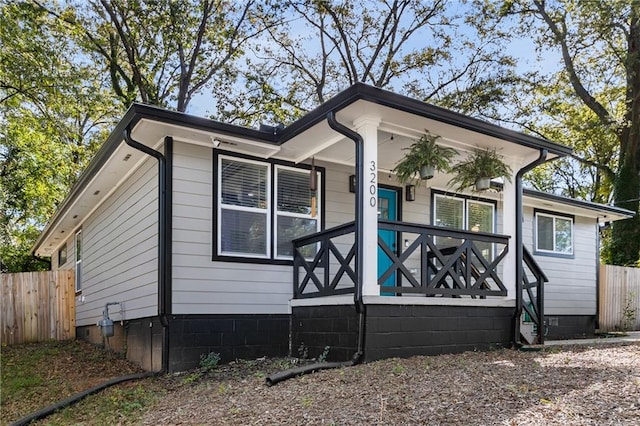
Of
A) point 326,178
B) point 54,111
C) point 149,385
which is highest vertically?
point 54,111

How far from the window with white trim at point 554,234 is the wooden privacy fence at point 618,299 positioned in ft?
5.04

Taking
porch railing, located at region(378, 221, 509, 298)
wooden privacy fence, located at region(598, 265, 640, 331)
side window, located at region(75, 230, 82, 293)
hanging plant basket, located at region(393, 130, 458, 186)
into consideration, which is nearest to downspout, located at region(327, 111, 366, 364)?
porch railing, located at region(378, 221, 509, 298)

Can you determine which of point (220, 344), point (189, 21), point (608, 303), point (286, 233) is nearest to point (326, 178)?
point (286, 233)

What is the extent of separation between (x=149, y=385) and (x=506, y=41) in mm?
16420

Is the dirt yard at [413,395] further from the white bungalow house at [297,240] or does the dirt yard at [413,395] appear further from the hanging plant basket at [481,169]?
the hanging plant basket at [481,169]

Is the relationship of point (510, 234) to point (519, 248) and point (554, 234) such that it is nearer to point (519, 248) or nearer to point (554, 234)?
point (519, 248)

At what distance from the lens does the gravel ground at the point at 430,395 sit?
3379mm

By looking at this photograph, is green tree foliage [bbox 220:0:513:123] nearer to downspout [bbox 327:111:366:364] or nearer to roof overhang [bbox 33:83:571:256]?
roof overhang [bbox 33:83:571:256]

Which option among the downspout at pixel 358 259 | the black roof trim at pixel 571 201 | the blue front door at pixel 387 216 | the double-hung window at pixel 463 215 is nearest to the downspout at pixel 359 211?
the downspout at pixel 358 259

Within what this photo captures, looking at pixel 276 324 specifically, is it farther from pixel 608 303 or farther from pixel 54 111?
pixel 54 111

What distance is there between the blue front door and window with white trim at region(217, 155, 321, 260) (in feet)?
3.74

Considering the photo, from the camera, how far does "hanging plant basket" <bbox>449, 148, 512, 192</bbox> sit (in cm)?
666

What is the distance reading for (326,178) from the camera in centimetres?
735

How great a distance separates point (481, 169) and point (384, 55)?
12157 mm
